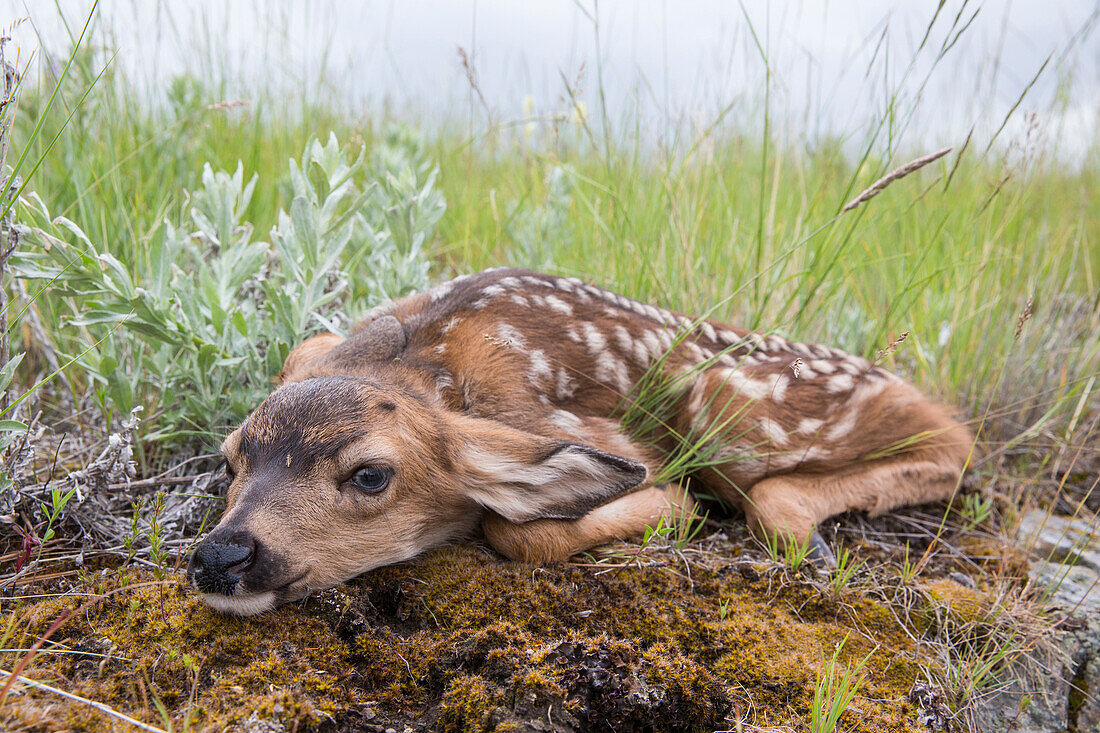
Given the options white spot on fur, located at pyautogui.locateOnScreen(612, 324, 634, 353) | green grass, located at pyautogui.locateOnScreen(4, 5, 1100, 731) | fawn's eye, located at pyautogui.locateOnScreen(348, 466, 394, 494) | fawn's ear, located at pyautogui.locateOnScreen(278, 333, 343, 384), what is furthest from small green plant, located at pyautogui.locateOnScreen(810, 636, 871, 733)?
fawn's ear, located at pyautogui.locateOnScreen(278, 333, 343, 384)

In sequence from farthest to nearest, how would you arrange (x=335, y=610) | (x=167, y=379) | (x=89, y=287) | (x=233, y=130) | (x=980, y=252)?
(x=233, y=130)
(x=980, y=252)
(x=167, y=379)
(x=89, y=287)
(x=335, y=610)

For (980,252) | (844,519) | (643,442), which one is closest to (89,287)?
(643,442)

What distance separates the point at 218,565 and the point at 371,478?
508 mm

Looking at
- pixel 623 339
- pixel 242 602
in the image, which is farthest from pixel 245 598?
pixel 623 339

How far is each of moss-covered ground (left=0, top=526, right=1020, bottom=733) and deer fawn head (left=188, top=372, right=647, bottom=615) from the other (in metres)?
0.12

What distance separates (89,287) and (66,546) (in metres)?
0.94

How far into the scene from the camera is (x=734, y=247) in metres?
4.34

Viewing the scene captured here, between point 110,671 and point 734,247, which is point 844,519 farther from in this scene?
point 110,671

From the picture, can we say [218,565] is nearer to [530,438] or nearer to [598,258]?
[530,438]

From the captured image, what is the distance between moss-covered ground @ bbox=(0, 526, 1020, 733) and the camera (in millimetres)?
1838

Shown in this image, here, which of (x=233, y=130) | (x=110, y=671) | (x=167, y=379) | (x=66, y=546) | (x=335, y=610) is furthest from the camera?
(x=233, y=130)

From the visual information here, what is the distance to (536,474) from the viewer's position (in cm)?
254

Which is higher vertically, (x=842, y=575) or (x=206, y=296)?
(x=206, y=296)

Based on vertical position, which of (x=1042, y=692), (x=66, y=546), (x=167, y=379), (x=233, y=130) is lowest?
(x=1042, y=692)
